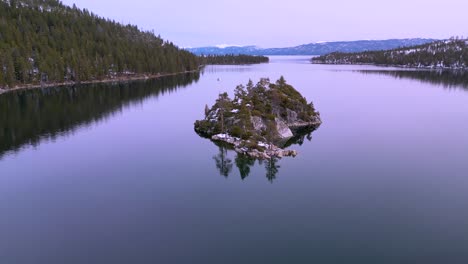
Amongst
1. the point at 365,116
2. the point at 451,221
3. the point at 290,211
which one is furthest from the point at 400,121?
the point at 290,211

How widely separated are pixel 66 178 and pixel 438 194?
5449cm

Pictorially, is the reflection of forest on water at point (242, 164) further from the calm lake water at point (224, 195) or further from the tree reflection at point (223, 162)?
the calm lake water at point (224, 195)

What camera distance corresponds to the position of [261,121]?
245 ft

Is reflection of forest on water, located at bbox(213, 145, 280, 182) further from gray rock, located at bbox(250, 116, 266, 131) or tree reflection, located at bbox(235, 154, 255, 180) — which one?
gray rock, located at bbox(250, 116, 266, 131)

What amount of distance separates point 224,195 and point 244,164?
1271 centimetres

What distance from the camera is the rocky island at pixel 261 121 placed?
65875 mm

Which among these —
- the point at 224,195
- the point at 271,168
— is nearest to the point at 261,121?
the point at 271,168

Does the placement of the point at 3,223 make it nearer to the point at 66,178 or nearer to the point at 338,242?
the point at 66,178

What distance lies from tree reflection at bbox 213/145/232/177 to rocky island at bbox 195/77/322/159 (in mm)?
2841

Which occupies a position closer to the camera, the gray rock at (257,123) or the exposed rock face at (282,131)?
the gray rock at (257,123)

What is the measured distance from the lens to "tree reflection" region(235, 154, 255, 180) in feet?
181

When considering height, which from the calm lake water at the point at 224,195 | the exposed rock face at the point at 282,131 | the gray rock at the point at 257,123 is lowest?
the calm lake water at the point at 224,195

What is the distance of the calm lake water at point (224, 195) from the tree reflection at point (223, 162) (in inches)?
14.0

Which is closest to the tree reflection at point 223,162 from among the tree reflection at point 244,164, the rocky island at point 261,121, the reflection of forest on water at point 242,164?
the reflection of forest on water at point 242,164
